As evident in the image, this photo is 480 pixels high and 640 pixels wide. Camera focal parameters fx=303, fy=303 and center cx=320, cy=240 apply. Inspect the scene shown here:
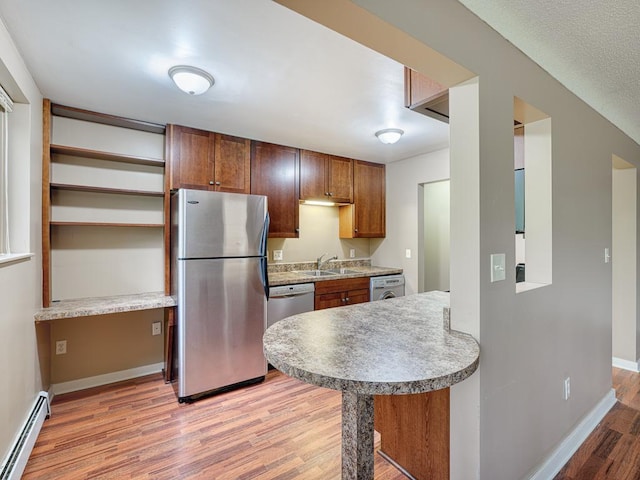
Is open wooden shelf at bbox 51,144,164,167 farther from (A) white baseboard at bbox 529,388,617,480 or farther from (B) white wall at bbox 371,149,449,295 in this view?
(A) white baseboard at bbox 529,388,617,480

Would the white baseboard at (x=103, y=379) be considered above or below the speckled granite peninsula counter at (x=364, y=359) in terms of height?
below

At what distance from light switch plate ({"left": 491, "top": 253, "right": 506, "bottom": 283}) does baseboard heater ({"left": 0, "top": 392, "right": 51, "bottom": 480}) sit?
2480mm

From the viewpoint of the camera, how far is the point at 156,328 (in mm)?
2934

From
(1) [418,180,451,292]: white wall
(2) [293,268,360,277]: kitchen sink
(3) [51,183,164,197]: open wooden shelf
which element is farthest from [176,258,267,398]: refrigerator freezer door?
(1) [418,180,451,292]: white wall

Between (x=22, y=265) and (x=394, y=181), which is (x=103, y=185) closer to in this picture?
(x=22, y=265)

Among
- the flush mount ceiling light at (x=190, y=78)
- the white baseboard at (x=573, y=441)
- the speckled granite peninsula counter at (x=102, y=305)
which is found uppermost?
the flush mount ceiling light at (x=190, y=78)

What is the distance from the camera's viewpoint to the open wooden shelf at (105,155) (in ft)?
7.86

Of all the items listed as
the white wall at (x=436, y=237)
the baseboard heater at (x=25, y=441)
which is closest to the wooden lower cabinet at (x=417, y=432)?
the baseboard heater at (x=25, y=441)

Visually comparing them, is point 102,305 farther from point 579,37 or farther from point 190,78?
point 579,37

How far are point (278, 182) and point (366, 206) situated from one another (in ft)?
4.23

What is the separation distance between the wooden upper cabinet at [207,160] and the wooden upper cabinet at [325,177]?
2.22 ft

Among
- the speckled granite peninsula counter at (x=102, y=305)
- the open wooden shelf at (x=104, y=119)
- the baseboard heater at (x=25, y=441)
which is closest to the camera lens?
the baseboard heater at (x=25, y=441)

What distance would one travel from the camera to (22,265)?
1.83m

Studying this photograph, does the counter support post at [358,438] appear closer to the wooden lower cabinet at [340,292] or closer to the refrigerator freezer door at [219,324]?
the refrigerator freezer door at [219,324]
